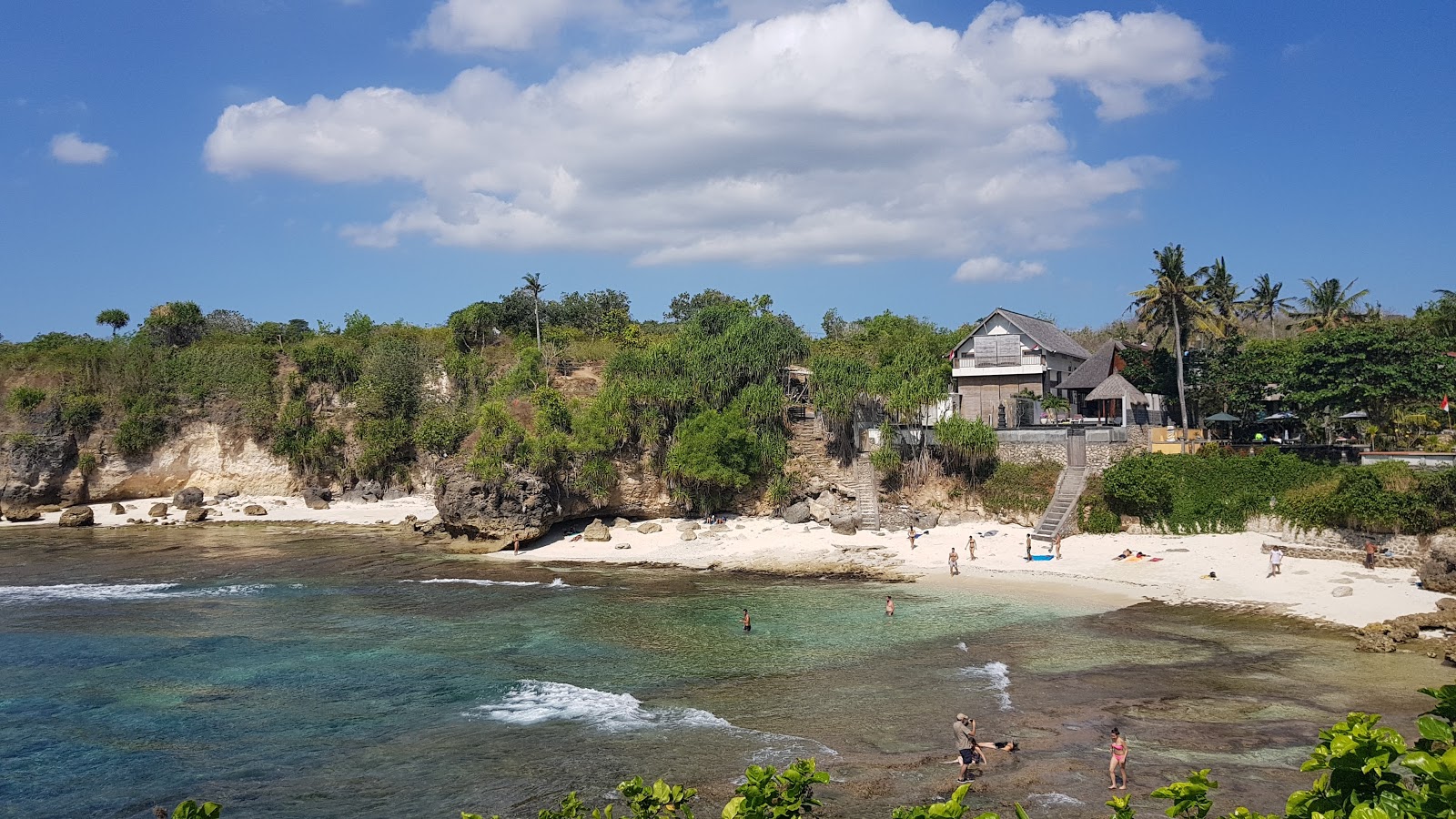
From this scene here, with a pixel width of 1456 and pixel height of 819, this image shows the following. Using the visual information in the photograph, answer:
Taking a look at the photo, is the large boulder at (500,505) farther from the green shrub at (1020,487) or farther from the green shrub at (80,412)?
the green shrub at (80,412)

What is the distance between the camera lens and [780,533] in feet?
138

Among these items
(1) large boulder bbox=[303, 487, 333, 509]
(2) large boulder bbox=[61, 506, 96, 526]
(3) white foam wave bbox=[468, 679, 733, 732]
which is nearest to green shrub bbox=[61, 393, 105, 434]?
(2) large boulder bbox=[61, 506, 96, 526]

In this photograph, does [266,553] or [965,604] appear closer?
[965,604]

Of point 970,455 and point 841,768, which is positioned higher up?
point 970,455

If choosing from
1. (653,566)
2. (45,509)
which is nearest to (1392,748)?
(653,566)

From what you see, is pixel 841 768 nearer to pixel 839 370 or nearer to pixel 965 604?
pixel 965 604

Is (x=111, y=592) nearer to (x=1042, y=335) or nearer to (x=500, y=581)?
(x=500, y=581)

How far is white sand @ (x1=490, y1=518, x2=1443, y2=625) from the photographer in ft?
94.2

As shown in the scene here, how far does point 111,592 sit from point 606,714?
25976 millimetres

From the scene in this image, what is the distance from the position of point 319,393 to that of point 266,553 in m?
21.1

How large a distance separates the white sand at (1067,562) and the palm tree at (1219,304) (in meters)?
11.7

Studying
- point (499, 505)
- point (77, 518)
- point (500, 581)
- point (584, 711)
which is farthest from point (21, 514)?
point (584, 711)

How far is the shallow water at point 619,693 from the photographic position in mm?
17609

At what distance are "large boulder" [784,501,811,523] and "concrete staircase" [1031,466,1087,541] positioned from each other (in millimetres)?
11064
